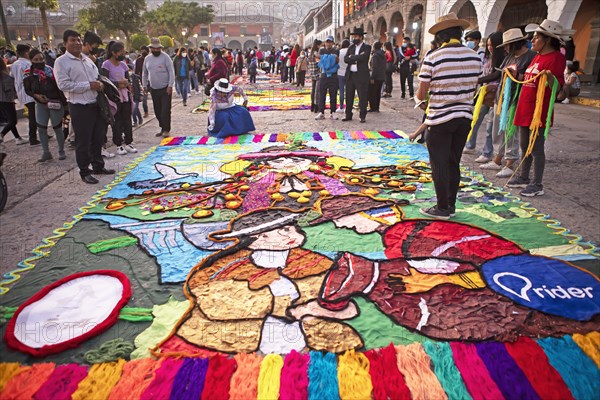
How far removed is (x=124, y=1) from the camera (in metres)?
39.0

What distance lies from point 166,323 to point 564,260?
278cm

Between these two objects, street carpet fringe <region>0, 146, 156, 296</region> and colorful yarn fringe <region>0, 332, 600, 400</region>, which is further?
street carpet fringe <region>0, 146, 156, 296</region>

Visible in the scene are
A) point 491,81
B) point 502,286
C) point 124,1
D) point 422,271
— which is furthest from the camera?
point 124,1

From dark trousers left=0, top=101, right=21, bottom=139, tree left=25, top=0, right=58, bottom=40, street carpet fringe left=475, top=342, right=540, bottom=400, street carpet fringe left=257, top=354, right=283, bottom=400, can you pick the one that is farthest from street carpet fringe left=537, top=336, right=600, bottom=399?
tree left=25, top=0, right=58, bottom=40

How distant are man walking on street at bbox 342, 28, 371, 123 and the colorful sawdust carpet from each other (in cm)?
476

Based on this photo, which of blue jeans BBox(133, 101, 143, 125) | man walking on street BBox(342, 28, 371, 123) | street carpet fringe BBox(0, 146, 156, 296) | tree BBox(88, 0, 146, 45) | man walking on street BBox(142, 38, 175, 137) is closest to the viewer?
street carpet fringe BBox(0, 146, 156, 296)

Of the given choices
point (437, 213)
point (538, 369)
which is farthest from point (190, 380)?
point (437, 213)

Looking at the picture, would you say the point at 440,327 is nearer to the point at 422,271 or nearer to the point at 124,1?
the point at 422,271

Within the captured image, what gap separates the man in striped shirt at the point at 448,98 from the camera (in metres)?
3.17

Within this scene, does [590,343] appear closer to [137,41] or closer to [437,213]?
[437,213]

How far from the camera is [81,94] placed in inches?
180

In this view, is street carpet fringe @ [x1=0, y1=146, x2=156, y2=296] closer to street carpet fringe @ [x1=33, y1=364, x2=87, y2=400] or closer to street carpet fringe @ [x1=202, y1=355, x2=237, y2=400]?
street carpet fringe @ [x1=33, y1=364, x2=87, y2=400]

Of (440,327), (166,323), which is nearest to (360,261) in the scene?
(440,327)

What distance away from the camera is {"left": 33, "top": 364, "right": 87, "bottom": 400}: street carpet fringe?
1743 mm
